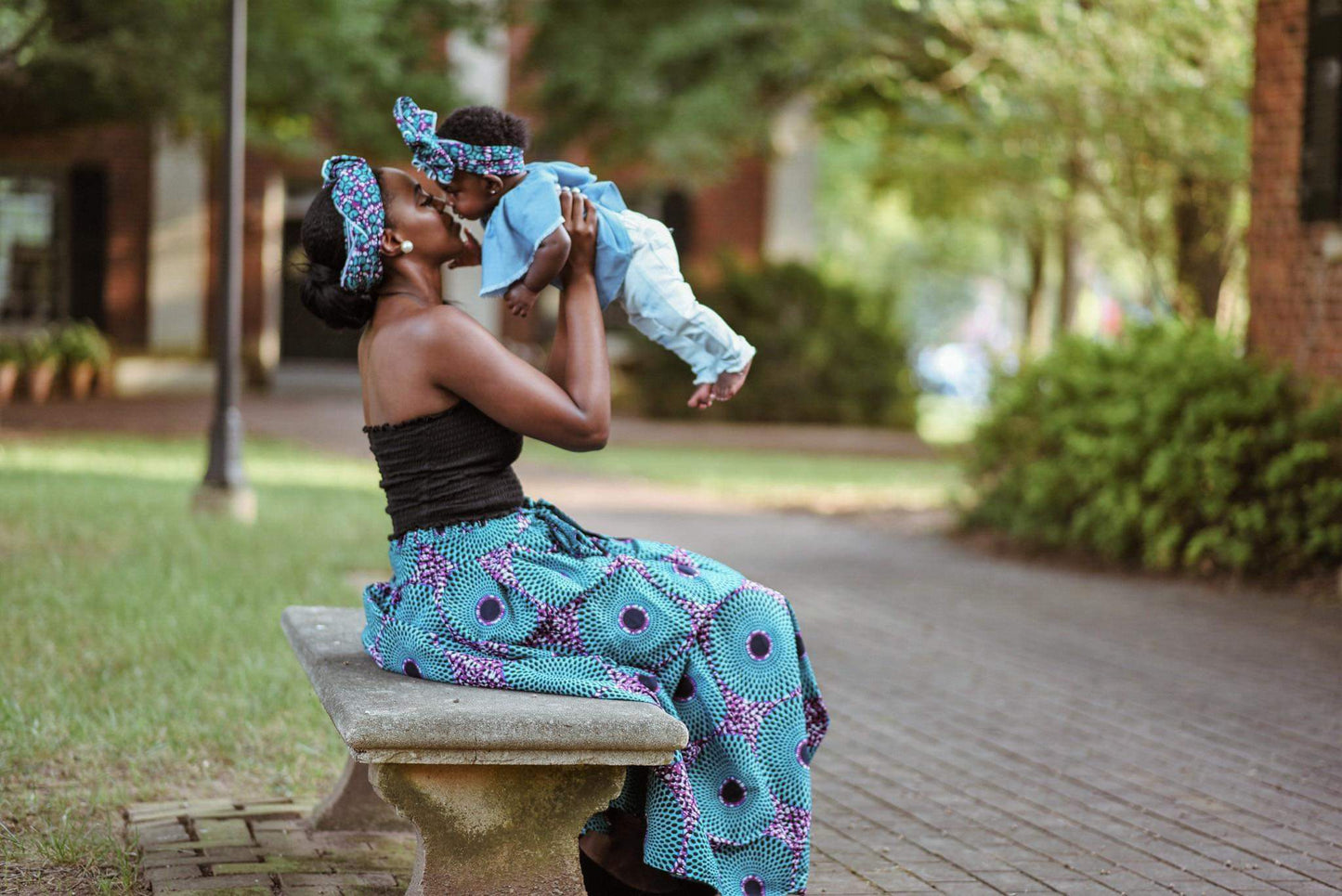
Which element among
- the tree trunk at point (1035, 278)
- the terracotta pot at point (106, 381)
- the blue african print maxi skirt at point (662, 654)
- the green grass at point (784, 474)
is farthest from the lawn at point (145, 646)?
the tree trunk at point (1035, 278)

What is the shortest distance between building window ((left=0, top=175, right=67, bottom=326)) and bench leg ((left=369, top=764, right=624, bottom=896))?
21678 millimetres

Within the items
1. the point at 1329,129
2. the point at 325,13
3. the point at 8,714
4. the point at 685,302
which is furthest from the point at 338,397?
the point at 685,302

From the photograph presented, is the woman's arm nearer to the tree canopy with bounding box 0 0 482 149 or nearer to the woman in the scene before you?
the woman

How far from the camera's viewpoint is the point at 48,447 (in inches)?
568

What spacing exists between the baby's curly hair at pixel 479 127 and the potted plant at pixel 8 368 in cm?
1713

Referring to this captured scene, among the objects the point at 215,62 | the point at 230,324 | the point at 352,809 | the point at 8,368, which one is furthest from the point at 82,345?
the point at 352,809

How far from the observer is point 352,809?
4.27 m

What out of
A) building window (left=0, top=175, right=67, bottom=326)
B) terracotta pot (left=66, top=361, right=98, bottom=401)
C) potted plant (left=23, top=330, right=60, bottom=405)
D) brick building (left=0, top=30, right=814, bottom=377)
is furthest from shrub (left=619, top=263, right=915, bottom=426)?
building window (left=0, top=175, right=67, bottom=326)

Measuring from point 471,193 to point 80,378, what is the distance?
1895 centimetres

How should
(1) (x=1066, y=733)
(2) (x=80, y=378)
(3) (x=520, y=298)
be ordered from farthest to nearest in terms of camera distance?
1. (2) (x=80, y=378)
2. (1) (x=1066, y=733)
3. (3) (x=520, y=298)

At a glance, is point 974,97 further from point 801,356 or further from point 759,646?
point 759,646

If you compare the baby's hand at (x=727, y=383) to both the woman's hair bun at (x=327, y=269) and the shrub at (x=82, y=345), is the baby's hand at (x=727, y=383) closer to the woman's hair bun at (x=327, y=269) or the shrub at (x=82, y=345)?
the woman's hair bun at (x=327, y=269)

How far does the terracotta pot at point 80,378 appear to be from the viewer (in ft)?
68.5

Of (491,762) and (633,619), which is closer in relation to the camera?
(491,762)
